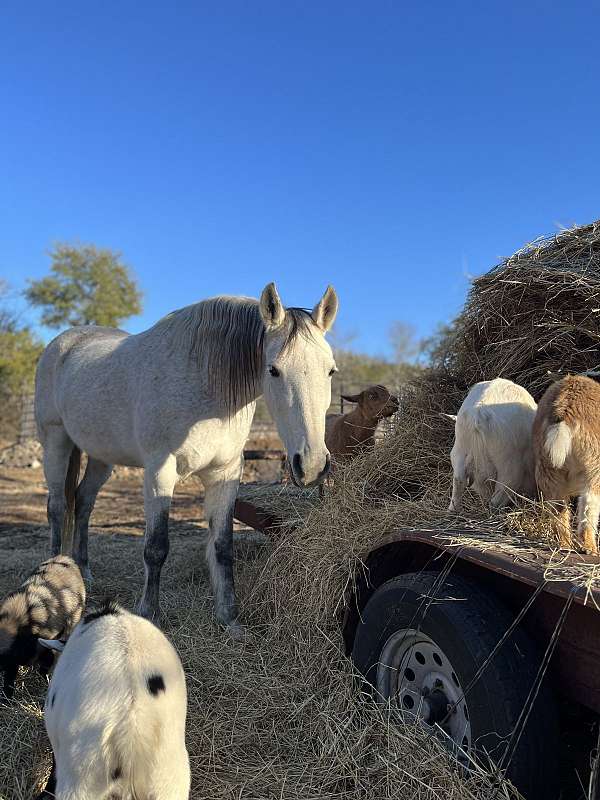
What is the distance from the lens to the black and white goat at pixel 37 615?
3.06 meters

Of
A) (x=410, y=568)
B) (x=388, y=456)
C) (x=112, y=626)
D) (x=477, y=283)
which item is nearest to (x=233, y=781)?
(x=112, y=626)

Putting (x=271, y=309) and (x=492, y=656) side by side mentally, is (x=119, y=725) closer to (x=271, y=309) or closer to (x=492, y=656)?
(x=492, y=656)

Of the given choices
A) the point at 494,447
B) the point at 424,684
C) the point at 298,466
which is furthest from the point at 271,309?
the point at 424,684

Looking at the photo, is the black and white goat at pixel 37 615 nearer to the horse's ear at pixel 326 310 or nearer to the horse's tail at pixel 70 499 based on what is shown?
the horse's tail at pixel 70 499

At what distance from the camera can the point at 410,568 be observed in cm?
254

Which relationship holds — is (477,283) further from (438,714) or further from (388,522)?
(438,714)

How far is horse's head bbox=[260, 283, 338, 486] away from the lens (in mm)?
2951

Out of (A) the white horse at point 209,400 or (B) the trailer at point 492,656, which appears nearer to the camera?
(B) the trailer at point 492,656

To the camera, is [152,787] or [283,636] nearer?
[152,787]

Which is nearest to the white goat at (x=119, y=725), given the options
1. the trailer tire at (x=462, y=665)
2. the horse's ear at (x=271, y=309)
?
the trailer tire at (x=462, y=665)

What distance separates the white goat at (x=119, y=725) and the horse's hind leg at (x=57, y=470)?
142 inches

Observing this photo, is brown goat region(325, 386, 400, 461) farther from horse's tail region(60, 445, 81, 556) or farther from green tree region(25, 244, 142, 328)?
green tree region(25, 244, 142, 328)

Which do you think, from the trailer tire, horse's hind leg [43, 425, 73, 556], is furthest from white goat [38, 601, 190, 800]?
horse's hind leg [43, 425, 73, 556]

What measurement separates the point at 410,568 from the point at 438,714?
594 mm
